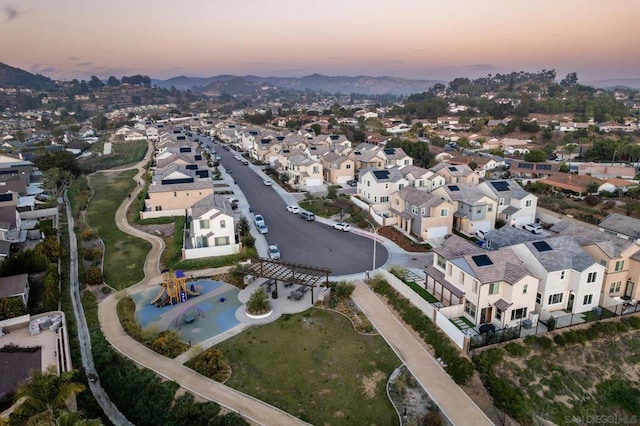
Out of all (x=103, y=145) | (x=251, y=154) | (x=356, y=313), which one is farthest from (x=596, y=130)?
(x=103, y=145)

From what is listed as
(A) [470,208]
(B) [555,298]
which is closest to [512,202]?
(A) [470,208]

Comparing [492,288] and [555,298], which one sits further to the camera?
[555,298]

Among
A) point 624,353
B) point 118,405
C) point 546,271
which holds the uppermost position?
point 546,271

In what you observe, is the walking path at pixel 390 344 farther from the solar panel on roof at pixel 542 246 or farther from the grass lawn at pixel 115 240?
the solar panel on roof at pixel 542 246

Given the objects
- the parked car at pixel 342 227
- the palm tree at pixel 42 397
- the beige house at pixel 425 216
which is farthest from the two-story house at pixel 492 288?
the palm tree at pixel 42 397

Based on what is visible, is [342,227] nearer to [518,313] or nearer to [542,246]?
[542,246]

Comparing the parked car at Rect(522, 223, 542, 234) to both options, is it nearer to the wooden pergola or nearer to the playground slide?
the wooden pergola

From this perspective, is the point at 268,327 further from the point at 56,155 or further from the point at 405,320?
the point at 56,155

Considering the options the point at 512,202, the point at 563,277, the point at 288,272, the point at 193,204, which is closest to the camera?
the point at 563,277
